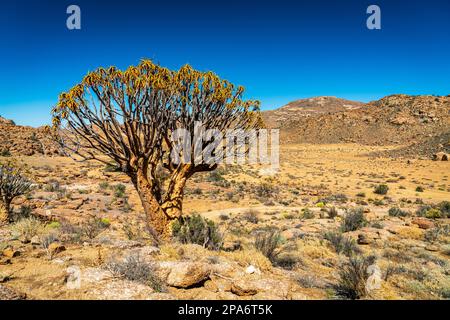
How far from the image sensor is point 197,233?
680cm

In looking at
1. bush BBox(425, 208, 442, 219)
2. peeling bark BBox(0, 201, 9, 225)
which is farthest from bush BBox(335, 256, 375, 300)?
peeling bark BBox(0, 201, 9, 225)

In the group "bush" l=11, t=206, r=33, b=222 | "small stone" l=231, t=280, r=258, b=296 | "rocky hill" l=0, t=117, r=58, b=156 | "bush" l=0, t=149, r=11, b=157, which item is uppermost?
"rocky hill" l=0, t=117, r=58, b=156

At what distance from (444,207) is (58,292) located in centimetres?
1411

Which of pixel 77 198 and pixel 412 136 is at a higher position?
pixel 412 136

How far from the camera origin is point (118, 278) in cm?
385

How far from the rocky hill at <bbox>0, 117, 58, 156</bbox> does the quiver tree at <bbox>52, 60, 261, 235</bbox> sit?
82.6 feet

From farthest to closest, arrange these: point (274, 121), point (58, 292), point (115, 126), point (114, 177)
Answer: point (274, 121) < point (114, 177) < point (115, 126) < point (58, 292)

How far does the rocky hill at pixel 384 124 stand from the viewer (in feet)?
177

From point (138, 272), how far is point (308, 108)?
106m

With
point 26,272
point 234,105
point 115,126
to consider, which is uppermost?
point 234,105

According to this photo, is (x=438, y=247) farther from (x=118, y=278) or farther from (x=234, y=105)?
(x=118, y=278)

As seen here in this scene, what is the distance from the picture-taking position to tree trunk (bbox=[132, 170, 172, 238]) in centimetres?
691

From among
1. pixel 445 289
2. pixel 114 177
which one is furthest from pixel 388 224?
pixel 114 177

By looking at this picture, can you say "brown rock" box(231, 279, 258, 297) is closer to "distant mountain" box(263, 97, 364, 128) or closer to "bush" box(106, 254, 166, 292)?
"bush" box(106, 254, 166, 292)
